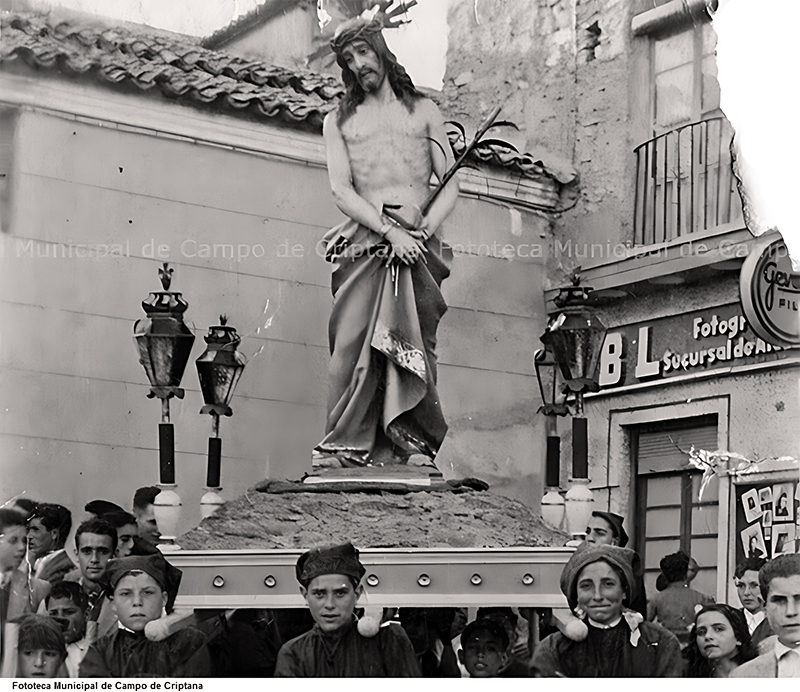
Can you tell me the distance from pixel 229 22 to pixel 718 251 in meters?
1.91

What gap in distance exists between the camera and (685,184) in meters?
6.53

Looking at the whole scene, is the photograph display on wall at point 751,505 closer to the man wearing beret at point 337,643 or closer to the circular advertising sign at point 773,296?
the circular advertising sign at point 773,296

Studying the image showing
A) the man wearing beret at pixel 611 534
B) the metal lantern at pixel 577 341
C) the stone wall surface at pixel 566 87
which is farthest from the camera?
the stone wall surface at pixel 566 87

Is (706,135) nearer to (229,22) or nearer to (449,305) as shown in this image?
(449,305)

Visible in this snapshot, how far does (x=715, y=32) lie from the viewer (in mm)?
6383

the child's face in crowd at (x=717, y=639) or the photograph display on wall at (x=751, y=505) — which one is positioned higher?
the photograph display on wall at (x=751, y=505)

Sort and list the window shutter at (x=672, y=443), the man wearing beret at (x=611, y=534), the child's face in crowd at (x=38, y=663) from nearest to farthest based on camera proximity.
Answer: the child's face in crowd at (x=38, y=663) < the man wearing beret at (x=611, y=534) < the window shutter at (x=672, y=443)

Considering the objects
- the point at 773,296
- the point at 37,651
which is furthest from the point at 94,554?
the point at 773,296

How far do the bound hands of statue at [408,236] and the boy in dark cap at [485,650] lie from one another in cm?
120

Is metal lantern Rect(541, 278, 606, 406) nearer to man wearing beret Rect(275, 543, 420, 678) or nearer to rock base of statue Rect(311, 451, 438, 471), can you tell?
rock base of statue Rect(311, 451, 438, 471)

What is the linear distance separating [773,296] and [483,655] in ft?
5.08

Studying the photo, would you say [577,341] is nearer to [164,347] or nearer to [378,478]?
[378,478]

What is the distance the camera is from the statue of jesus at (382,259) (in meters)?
5.92

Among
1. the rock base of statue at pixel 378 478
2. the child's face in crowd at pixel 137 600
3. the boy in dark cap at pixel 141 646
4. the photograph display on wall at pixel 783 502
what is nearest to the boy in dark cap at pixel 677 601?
the photograph display on wall at pixel 783 502
